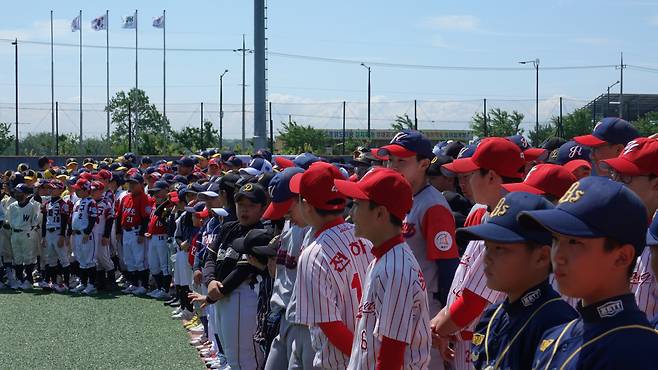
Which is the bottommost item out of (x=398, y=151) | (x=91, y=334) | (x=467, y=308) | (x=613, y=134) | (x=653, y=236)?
(x=91, y=334)

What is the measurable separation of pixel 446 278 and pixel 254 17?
49.5 feet

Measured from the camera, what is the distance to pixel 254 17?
19.3 m

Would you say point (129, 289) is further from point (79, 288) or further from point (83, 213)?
point (83, 213)

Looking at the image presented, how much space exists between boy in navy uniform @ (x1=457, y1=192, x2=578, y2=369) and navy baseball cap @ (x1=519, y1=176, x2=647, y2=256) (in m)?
0.49

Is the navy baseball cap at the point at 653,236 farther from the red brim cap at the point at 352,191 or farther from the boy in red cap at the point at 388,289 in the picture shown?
the red brim cap at the point at 352,191

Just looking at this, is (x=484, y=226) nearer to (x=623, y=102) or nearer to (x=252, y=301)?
(x=252, y=301)

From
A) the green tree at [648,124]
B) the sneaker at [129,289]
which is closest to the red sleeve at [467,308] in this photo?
the sneaker at [129,289]

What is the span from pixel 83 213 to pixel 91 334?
16.5 ft

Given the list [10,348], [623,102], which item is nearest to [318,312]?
[10,348]

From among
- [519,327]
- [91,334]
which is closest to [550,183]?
[519,327]

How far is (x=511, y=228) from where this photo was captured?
3.01 metres

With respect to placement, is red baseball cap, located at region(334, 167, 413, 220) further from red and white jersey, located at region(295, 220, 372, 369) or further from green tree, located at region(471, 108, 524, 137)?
green tree, located at region(471, 108, 524, 137)

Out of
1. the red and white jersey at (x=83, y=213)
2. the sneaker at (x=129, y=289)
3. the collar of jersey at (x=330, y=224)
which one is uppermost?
the collar of jersey at (x=330, y=224)

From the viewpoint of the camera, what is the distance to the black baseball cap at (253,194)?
22.4 ft
